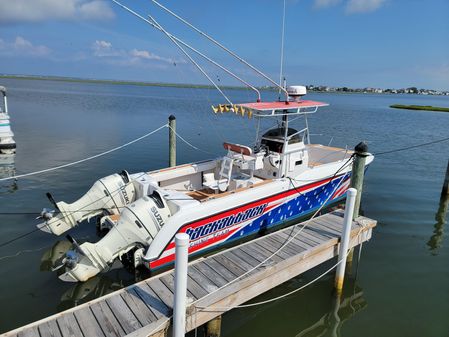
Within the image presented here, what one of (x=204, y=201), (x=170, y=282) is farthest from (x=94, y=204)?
(x=170, y=282)

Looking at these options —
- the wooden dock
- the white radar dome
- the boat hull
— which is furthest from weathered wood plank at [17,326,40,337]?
the white radar dome

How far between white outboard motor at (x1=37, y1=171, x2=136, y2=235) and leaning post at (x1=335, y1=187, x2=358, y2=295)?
4681mm

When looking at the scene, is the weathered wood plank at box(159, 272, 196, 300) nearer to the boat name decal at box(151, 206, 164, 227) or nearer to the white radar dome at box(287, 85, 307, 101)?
the boat name decal at box(151, 206, 164, 227)

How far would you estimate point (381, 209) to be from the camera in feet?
32.8

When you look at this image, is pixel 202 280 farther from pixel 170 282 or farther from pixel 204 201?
pixel 204 201

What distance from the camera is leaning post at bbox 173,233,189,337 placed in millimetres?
3623

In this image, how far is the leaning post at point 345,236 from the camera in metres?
5.56

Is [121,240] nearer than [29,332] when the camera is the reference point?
No

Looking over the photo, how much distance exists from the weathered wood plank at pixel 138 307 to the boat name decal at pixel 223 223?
1.98 metres

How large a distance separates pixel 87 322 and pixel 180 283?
1280 mm

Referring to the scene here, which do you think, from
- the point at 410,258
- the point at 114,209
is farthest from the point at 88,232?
the point at 410,258

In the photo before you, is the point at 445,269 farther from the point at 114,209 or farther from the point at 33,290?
the point at 33,290

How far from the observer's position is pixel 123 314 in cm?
407

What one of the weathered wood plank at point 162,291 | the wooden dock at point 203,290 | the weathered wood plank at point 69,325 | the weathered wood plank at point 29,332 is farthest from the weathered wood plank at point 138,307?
the weathered wood plank at point 29,332
